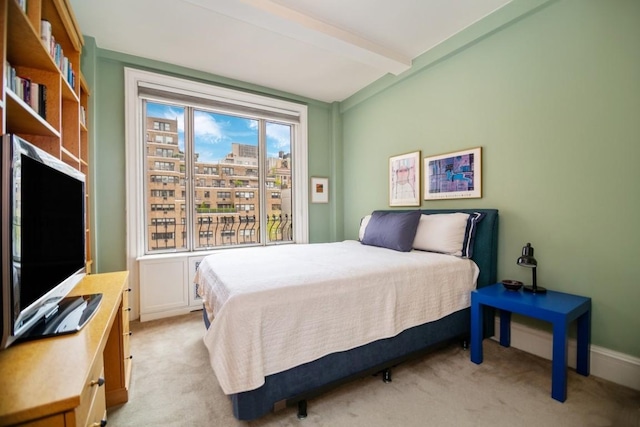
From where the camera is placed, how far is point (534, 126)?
2139 mm

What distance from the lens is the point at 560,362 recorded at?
62.2 inches

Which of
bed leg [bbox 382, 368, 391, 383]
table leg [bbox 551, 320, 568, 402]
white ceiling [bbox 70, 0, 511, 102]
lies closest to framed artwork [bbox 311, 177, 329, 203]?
white ceiling [bbox 70, 0, 511, 102]

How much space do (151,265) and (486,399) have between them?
10.3 feet

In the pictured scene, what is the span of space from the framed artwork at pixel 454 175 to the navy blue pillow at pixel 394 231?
1.24 feet

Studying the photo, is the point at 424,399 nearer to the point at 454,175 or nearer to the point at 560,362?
the point at 560,362

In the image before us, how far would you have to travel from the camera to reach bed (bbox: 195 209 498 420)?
1.32 meters

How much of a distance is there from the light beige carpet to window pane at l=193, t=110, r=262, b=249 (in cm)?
182

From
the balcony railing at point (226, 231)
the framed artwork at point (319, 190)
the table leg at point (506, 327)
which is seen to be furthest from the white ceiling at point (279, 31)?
the table leg at point (506, 327)

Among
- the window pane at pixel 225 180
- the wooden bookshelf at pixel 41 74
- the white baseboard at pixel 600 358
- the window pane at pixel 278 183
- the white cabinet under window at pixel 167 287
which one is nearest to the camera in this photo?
Result: the wooden bookshelf at pixel 41 74

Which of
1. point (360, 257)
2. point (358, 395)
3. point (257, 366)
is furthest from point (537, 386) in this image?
point (257, 366)

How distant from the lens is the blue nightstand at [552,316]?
1581mm

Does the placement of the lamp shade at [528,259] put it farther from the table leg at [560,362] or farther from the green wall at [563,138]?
the table leg at [560,362]

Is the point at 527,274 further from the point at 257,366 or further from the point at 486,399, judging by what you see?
the point at 257,366

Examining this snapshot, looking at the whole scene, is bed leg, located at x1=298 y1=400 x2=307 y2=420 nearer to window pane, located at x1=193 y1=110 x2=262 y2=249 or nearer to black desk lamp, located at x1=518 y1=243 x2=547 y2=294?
black desk lamp, located at x1=518 y1=243 x2=547 y2=294
